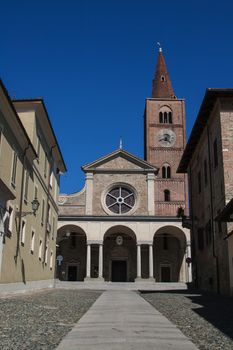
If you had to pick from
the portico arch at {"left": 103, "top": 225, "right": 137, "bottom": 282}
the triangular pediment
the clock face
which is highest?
the clock face

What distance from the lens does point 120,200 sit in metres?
45.1

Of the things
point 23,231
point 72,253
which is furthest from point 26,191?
point 72,253

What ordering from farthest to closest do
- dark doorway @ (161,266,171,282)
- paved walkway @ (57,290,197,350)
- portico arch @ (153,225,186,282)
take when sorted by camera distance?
dark doorway @ (161,266,171,282) → portico arch @ (153,225,186,282) → paved walkway @ (57,290,197,350)

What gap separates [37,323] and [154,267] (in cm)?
3733

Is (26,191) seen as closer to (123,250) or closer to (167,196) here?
(123,250)

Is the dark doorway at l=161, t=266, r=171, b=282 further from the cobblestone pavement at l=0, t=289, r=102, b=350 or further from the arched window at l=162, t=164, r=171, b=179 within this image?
the cobblestone pavement at l=0, t=289, r=102, b=350

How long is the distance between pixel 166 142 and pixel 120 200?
478 inches

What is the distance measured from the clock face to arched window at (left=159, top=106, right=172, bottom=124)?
1927 millimetres

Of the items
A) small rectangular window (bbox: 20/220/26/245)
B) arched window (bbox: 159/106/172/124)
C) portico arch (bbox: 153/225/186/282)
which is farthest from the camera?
arched window (bbox: 159/106/172/124)

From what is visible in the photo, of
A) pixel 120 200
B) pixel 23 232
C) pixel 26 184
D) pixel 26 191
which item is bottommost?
pixel 23 232

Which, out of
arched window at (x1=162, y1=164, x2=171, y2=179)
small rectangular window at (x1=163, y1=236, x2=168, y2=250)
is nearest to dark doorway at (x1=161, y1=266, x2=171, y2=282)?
small rectangular window at (x1=163, y1=236, x2=168, y2=250)

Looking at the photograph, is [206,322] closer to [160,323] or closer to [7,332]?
[160,323]

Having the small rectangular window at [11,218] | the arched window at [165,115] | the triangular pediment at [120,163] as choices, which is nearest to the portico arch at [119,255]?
the triangular pediment at [120,163]

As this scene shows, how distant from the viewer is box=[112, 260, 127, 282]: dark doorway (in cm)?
4456
